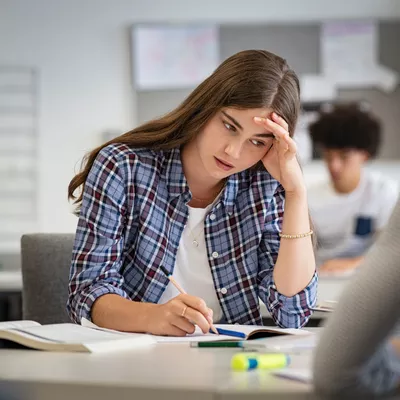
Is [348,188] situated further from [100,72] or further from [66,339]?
[66,339]

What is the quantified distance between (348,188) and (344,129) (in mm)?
320

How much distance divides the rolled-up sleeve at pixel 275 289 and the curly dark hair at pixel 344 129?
2.49 metres

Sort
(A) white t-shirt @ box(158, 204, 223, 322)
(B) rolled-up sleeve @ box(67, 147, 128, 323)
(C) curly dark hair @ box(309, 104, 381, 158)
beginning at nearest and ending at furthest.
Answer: (B) rolled-up sleeve @ box(67, 147, 128, 323), (A) white t-shirt @ box(158, 204, 223, 322), (C) curly dark hair @ box(309, 104, 381, 158)

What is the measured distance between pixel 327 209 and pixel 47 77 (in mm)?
2010

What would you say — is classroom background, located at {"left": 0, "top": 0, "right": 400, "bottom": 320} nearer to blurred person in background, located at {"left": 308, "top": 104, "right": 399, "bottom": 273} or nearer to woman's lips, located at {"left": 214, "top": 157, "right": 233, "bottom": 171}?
blurred person in background, located at {"left": 308, "top": 104, "right": 399, "bottom": 273}

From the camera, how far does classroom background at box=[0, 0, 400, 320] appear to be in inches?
206

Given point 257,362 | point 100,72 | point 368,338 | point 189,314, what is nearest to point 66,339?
point 189,314

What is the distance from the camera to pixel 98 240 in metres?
1.68

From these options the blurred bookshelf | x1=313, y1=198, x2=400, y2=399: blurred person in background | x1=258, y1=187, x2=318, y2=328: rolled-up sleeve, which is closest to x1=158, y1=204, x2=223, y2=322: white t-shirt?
x1=258, y1=187, x2=318, y2=328: rolled-up sleeve

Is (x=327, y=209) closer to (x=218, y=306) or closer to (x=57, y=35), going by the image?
(x=57, y=35)

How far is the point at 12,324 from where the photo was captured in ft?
4.58

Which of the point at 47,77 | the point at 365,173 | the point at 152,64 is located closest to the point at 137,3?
the point at 152,64

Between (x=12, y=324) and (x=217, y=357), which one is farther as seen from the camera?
(x=12, y=324)

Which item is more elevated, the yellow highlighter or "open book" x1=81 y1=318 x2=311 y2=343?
the yellow highlighter
